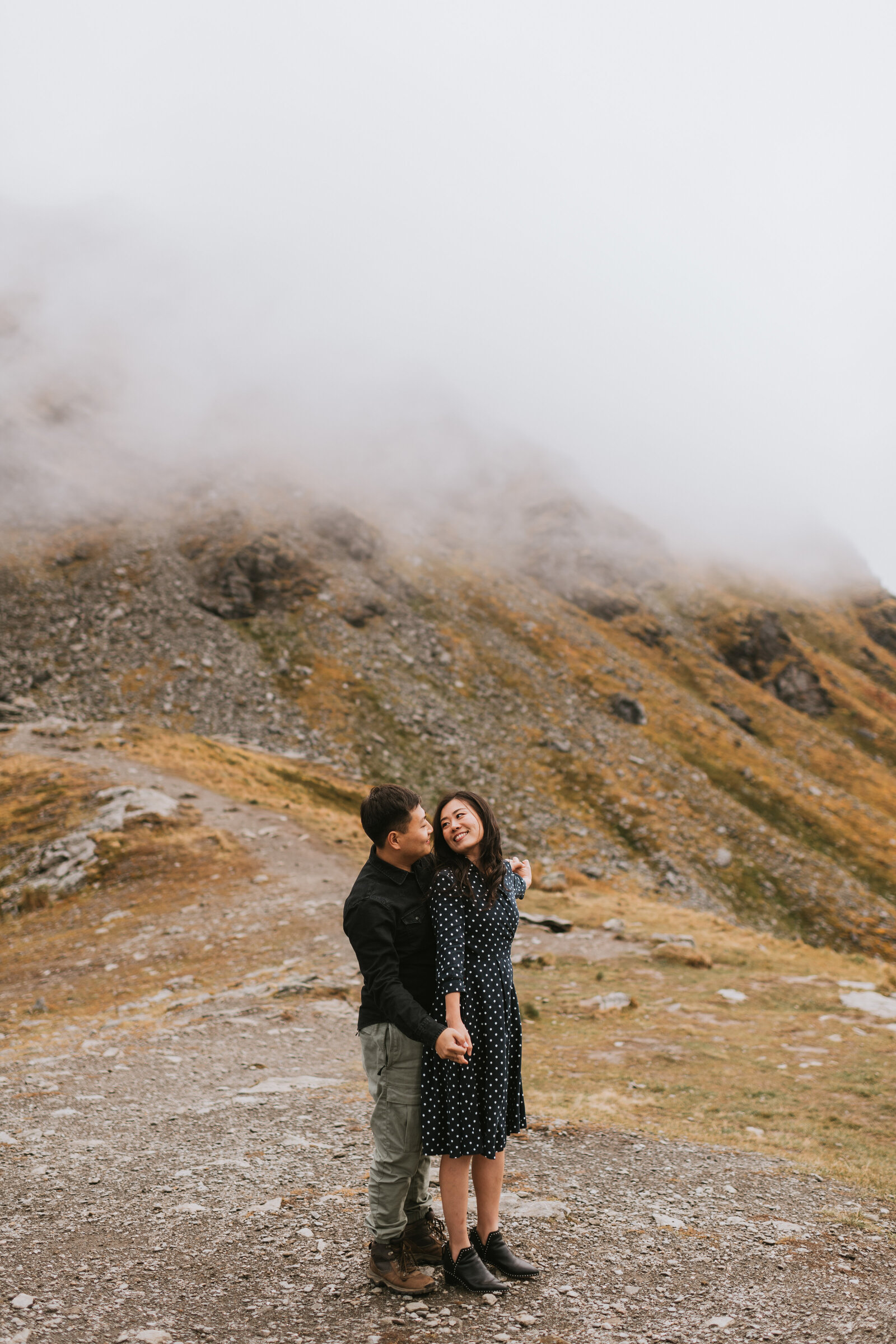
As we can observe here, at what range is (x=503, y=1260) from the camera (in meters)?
5.12

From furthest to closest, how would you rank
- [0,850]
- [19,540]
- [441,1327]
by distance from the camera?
[19,540], [0,850], [441,1327]

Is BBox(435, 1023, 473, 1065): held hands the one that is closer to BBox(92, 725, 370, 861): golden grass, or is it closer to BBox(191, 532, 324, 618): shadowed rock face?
A: BBox(92, 725, 370, 861): golden grass

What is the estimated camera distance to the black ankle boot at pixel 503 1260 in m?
5.10

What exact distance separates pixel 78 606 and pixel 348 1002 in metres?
53.2

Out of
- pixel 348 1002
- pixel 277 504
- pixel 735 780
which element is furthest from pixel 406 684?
pixel 348 1002

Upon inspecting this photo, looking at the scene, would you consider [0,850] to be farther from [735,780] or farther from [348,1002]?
[735,780]

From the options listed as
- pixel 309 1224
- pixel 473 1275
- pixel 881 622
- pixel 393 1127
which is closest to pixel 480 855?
pixel 393 1127

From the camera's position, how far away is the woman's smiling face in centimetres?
516

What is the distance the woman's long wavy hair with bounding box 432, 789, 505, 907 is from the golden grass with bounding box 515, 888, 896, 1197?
218 inches

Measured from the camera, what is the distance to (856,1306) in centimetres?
494

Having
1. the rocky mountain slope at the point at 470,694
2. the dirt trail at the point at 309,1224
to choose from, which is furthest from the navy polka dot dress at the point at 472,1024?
the rocky mountain slope at the point at 470,694

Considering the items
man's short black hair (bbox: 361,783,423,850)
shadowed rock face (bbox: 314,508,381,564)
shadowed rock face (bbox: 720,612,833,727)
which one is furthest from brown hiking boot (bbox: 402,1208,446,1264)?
shadowed rock face (bbox: 720,612,833,727)

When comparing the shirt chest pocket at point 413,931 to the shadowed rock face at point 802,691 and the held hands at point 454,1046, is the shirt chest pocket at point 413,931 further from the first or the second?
the shadowed rock face at point 802,691

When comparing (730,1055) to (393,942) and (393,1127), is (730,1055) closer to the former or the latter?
(393,1127)
